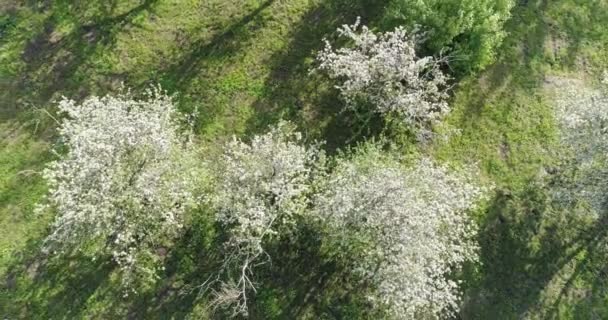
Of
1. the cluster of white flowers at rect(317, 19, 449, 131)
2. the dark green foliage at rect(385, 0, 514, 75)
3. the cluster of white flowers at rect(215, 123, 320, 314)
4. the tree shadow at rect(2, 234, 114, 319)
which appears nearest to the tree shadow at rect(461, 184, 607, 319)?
the cluster of white flowers at rect(317, 19, 449, 131)

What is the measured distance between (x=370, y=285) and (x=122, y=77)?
46.2 ft

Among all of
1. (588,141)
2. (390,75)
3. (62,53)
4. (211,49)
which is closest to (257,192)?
(390,75)

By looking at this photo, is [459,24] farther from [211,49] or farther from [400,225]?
[211,49]

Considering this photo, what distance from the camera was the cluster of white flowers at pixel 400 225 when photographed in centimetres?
1975

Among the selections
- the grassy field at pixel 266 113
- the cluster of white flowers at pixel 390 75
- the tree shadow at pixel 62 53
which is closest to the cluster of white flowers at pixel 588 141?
the grassy field at pixel 266 113

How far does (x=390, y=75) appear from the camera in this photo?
922 inches

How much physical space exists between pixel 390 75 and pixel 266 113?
18.9ft

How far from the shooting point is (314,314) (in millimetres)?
23016

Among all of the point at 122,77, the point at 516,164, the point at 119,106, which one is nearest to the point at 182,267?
the point at 119,106

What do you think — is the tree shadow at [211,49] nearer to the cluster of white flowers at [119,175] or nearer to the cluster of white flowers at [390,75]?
the cluster of white flowers at [390,75]

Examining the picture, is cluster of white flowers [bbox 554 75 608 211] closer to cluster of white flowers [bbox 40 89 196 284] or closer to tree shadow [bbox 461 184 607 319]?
tree shadow [bbox 461 184 607 319]

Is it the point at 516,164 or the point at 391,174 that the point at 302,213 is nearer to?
the point at 391,174

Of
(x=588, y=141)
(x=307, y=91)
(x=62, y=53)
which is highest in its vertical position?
(x=588, y=141)

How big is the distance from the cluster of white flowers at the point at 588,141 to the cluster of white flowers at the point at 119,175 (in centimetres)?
1469
